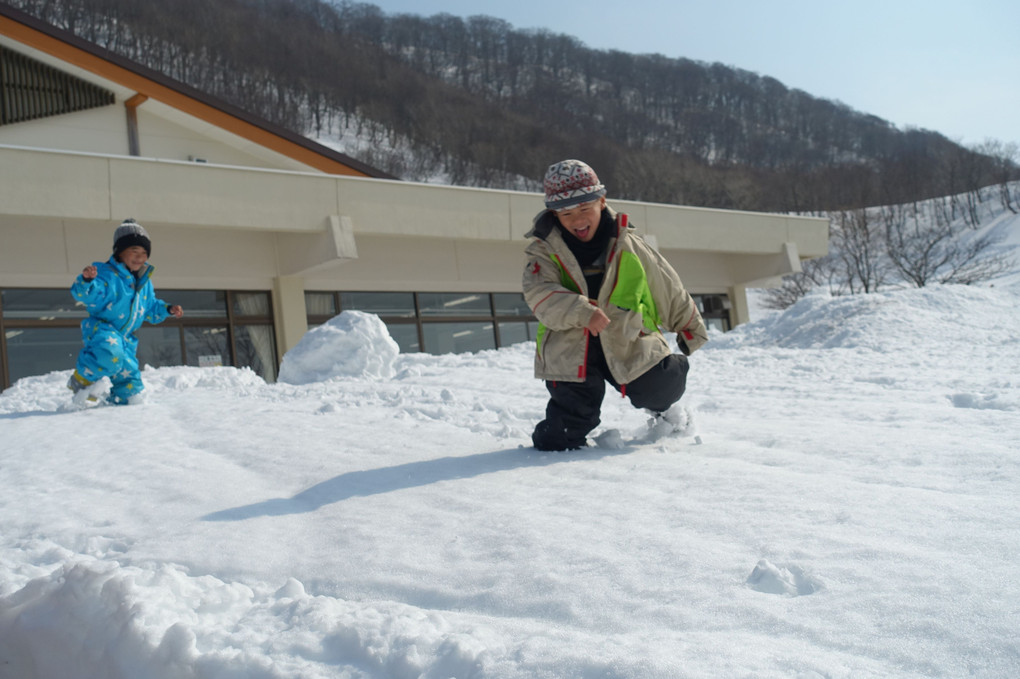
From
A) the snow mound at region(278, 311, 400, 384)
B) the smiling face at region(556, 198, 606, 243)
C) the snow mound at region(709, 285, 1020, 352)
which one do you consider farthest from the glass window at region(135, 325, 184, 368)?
the smiling face at region(556, 198, 606, 243)

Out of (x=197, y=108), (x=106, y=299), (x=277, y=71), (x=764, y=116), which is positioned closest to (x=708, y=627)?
(x=106, y=299)

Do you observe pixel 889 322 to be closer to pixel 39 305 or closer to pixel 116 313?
pixel 116 313

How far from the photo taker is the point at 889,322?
965 cm

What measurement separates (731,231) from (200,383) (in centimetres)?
1616

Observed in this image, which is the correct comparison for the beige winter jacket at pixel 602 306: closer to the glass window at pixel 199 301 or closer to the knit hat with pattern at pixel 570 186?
the knit hat with pattern at pixel 570 186

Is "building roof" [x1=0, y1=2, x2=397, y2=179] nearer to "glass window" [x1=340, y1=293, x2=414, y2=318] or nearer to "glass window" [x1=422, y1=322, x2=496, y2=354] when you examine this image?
"glass window" [x1=340, y1=293, x2=414, y2=318]

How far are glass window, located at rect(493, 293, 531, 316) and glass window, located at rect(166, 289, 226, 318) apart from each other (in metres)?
6.11

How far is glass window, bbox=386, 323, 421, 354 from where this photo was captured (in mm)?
16484

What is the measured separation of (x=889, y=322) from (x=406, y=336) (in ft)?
31.9

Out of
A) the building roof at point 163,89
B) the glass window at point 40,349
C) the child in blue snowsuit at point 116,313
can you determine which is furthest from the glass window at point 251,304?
the child in blue snowsuit at point 116,313

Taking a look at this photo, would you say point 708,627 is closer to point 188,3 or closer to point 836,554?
point 836,554

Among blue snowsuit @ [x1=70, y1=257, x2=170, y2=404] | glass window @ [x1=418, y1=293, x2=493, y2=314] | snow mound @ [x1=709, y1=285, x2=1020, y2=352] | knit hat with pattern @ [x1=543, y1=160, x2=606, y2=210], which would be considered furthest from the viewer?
glass window @ [x1=418, y1=293, x2=493, y2=314]

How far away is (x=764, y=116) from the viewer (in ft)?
356

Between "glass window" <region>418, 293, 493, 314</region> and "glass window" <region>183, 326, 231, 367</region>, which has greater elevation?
"glass window" <region>418, 293, 493, 314</region>
